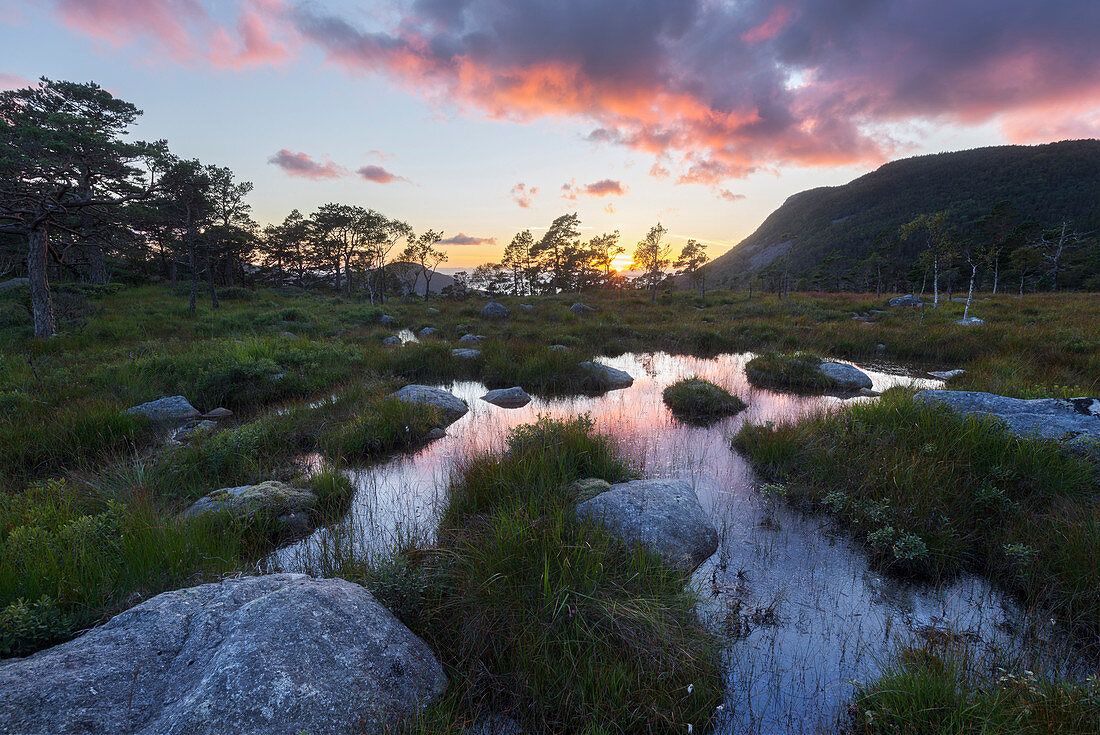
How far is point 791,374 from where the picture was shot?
12328mm

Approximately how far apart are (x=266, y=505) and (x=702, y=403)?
870 centimetres

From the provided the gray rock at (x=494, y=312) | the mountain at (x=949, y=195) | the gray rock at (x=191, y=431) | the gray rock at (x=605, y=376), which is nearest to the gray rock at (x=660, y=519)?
the gray rock at (x=191, y=431)

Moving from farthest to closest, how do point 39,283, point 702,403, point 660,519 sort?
point 39,283 → point 702,403 → point 660,519

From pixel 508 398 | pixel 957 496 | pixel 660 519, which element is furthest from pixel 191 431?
pixel 957 496

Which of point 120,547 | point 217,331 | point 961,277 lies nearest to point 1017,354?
point 120,547

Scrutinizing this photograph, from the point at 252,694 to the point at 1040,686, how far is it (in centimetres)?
447

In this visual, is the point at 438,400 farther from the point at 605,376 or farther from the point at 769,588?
the point at 769,588

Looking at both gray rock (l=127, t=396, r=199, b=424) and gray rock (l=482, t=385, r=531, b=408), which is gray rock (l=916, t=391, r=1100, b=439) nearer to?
gray rock (l=482, t=385, r=531, b=408)

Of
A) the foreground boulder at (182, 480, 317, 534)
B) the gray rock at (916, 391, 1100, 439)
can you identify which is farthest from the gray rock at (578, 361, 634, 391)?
the foreground boulder at (182, 480, 317, 534)

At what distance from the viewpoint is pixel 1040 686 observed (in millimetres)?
2482

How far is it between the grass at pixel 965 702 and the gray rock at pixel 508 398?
27.8ft

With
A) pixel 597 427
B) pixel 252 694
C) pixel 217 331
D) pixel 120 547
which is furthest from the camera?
pixel 217 331

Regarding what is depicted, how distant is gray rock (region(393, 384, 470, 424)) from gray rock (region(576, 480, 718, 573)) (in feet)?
16.8

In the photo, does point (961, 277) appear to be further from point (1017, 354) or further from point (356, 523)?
point (356, 523)
